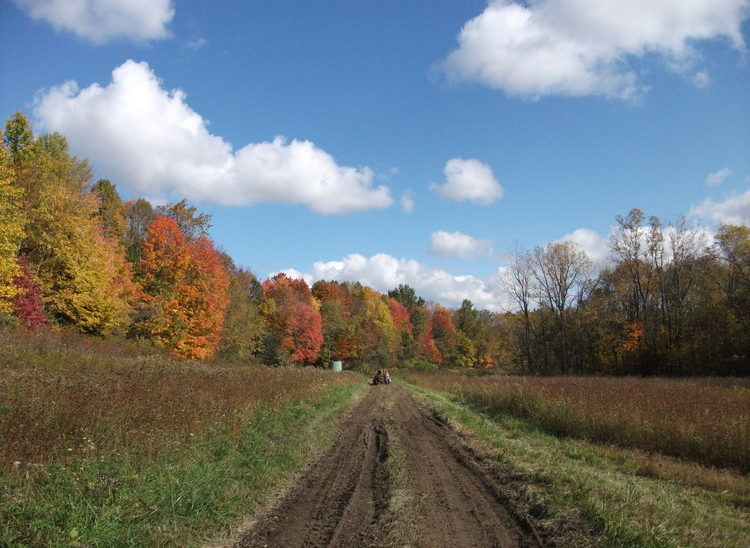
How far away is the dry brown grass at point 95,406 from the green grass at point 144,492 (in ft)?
0.91

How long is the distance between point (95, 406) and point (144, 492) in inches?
108

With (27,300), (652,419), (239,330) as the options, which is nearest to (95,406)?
(652,419)

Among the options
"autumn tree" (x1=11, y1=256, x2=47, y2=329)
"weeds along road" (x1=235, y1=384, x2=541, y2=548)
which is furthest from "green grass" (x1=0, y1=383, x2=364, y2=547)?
"autumn tree" (x1=11, y1=256, x2=47, y2=329)

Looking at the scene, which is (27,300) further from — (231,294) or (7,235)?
(231,294)

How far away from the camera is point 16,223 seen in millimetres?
21516

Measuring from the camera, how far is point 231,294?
51.7 m

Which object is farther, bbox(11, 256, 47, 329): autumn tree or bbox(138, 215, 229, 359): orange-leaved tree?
bbox(138, 215, 229, 359): orange-leaved tree

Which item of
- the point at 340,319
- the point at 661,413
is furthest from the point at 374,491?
the point at 340,319

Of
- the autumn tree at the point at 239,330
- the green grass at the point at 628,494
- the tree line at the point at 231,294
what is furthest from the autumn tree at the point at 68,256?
the green grass at the point at 628,494

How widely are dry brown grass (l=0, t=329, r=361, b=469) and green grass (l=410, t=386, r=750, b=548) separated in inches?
249

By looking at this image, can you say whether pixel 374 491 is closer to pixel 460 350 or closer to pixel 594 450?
pixel 594 450

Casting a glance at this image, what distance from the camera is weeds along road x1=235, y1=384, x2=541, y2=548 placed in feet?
17.6

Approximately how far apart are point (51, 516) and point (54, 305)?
87.3 ft

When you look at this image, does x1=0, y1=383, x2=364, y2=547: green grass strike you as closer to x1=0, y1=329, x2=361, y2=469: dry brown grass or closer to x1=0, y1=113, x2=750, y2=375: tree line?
x1=0, y1=329, x2=361, y2=469: dry brown grass
